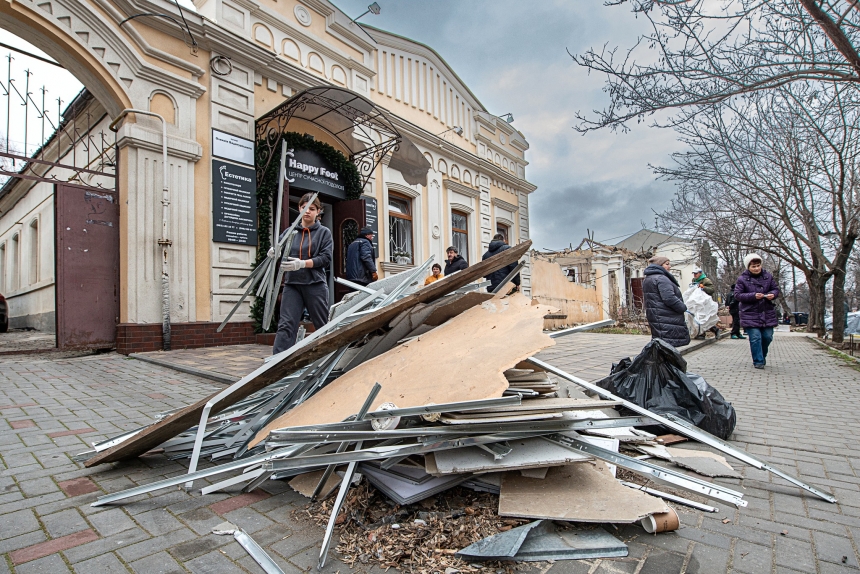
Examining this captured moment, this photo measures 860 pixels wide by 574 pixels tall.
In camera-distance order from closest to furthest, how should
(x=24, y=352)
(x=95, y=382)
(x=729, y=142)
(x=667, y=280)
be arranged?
(x=95, y=382), (x=667, y=280), (x=24, y=352), (x=729, y=142)

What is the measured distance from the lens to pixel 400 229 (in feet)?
38.8

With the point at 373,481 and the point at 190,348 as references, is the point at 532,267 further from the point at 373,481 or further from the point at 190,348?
the point at 373,481

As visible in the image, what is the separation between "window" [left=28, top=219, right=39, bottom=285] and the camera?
12.9 m

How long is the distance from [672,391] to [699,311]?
9667 mm

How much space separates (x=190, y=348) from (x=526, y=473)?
662 cm

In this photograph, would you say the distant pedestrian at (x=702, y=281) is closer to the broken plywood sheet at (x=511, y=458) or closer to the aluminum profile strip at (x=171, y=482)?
the broken plywood sheet at (x=511, y=458)

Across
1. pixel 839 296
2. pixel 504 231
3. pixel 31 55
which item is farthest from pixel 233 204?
→ pixel 839 296

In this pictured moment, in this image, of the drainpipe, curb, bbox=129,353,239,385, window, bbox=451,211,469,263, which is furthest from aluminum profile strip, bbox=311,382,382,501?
window, bbox=451,211,469,263

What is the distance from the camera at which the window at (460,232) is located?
13.9 meters

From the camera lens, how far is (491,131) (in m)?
15.7

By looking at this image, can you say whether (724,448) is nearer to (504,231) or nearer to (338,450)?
(338,450)

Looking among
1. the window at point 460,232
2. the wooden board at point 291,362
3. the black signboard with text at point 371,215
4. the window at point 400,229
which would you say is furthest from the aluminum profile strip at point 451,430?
the window at point 460,232

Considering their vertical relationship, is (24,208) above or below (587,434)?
above

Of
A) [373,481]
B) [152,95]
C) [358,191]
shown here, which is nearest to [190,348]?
[152,95]
